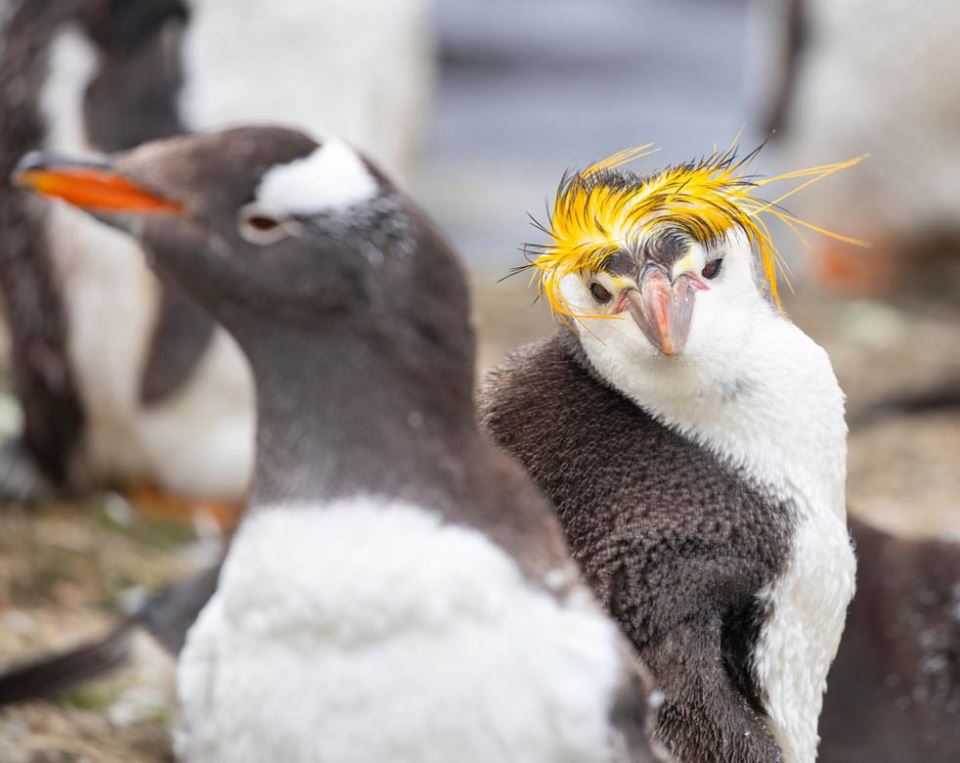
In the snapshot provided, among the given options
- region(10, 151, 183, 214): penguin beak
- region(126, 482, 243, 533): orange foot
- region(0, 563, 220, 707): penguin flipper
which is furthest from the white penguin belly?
region(126, 482, 243, 533): orange foot

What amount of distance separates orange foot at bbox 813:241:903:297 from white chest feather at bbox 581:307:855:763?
4396mm

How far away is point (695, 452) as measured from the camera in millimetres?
2188

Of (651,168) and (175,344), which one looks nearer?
(175,344)

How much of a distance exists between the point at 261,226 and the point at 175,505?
2753mm

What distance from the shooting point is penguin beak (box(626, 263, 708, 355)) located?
6.72ft

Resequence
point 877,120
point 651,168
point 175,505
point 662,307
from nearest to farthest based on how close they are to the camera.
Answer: point 662,307 → point 175,505 → point 877,120 → point 651,168

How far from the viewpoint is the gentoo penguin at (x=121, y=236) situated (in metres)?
4.06

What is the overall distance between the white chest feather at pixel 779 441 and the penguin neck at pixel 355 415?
390 millimetres

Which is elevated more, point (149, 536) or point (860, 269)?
point (149, 536)

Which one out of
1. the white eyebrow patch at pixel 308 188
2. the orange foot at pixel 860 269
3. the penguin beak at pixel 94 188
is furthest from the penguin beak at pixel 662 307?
the orange foot at pixel 860 269

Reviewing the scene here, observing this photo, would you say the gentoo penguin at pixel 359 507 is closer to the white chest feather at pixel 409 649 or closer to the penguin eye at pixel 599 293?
the white chest feather at pixel 409 649

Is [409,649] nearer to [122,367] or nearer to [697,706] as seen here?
[697,706]

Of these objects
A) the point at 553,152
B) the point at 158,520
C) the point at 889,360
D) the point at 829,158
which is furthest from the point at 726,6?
the point at 158,520

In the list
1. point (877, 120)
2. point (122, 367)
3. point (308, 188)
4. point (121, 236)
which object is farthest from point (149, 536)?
point (877, 120)
